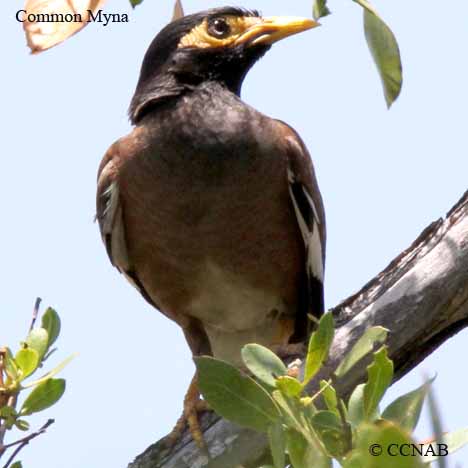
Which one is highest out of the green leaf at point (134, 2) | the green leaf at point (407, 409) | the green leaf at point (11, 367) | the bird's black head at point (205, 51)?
the green leaf at point (134, 2)

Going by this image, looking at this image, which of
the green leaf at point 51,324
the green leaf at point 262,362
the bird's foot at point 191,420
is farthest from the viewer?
the bird's foot at point 191,420

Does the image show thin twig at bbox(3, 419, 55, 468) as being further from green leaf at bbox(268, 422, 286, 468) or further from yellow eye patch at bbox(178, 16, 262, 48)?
yellow eye patch at bbox(178, 16, 262, 48)

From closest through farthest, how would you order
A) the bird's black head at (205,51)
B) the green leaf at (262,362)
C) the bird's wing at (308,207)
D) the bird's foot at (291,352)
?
the green leaf at (262,362) → the bird's foot at (291,352) → the bird's wing at (308,207) → the bird's black head at (205,51)

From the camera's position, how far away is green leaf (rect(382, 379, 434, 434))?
1896 millimetres

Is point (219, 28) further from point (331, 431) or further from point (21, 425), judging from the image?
point (331, 431)

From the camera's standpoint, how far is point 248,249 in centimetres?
402

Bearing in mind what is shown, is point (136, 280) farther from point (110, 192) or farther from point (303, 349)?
point (303, 349)

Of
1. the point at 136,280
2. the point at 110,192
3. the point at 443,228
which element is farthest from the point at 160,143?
the point at 443,228

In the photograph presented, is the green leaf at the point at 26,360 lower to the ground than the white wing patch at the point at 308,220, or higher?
higher

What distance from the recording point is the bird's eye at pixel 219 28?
173 inches

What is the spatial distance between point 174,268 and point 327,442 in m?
2.29

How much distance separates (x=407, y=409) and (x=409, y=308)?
1.03 metres

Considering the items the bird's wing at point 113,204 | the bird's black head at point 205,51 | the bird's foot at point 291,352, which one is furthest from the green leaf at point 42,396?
the bird's black head at point 205,51

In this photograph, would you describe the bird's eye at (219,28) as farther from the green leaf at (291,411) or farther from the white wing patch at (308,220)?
the green leaf at (291,411)
